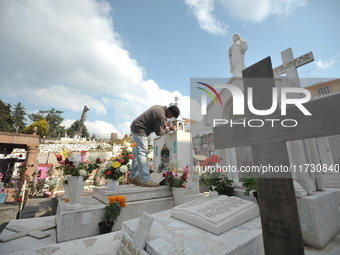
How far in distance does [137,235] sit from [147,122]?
288 cm

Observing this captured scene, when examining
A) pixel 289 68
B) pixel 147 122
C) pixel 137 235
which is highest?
pixel 289 68

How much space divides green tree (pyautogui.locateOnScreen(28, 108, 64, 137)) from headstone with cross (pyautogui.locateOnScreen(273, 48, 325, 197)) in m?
54.6

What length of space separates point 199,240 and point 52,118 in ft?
188

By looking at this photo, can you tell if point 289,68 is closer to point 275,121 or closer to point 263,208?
point 275,121

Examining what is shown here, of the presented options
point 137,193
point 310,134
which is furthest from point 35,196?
point 310,134

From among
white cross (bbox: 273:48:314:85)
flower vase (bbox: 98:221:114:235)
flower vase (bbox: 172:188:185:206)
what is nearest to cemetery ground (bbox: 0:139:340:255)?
flower vase (bbox: 98:221:114:235)

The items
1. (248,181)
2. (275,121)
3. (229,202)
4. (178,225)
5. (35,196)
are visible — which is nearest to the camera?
(275,121)

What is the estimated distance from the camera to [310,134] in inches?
58.2

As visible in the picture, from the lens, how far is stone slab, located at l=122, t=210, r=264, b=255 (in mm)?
1706

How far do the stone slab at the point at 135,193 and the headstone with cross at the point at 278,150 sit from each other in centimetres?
266

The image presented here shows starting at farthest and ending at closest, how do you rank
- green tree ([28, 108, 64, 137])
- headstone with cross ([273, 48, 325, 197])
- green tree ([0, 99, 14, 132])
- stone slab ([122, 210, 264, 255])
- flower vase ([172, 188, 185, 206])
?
1. green tree ([28, 108, 64, 137])
2. green tree ([0, 99, 14, 132])
3. flower vase ([172, 188, 185, 206])
4. headstone with cross ([273, 48, 325, 197])
5. stone slab ([122, 210, 264, 255])

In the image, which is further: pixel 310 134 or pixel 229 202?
pixel 229 202

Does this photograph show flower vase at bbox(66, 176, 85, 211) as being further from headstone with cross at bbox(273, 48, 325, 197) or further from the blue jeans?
headstone with cross at bbox(273, 48, 325, 197)

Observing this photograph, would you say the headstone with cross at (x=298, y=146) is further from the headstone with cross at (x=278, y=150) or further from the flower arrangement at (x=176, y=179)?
the flower arrangement at (x=176, y=179)
